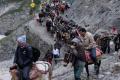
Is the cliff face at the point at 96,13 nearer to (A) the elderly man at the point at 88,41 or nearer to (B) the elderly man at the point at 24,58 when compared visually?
(A) the elderly man at the point at 88,41

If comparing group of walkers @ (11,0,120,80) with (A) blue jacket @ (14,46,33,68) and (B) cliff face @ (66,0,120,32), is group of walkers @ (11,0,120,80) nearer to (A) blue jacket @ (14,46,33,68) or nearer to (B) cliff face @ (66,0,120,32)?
(A) blue jacket @ (14,46,33,68)

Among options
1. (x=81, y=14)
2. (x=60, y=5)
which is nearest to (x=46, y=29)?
(x=81, y=14)

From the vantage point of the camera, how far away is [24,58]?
13.2 metres

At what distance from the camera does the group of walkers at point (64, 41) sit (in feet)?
43.2

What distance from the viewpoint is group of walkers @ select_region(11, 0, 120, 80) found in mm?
13164

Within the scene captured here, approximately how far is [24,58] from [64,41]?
1608 centimetres

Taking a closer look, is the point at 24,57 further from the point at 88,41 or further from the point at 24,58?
the point at 88,41

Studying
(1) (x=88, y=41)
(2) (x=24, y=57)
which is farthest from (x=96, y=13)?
(2) (x=24, y=57)

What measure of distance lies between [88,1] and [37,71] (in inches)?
1053

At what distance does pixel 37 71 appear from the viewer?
525 inches

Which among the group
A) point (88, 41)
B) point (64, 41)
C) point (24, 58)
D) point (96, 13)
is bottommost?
point (64, 41)

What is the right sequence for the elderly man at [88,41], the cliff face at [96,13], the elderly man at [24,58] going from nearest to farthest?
1. the elderly man at [24,58]
2. the elderly man at [88,41]
3. the cliff face at [96,13]

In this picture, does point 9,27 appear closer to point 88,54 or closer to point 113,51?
point 113,51

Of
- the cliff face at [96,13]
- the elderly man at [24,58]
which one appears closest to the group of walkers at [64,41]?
the elderly man at [24,58]
